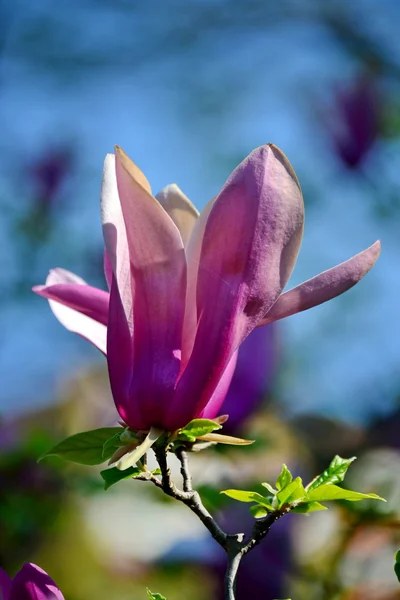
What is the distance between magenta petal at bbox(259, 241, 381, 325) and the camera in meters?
0.43

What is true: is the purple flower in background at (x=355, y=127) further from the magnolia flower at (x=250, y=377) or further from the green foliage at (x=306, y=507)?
the green foliage at (x=306, y=507)

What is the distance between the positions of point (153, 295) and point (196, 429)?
0.26ft

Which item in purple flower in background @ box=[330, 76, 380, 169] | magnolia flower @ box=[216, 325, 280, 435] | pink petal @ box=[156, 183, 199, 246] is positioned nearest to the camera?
pink petal @ box=[156, 183, 199, 246]

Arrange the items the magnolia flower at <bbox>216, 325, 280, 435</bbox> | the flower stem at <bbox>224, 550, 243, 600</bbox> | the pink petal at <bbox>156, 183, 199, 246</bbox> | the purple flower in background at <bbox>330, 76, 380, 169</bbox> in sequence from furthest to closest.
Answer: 1. the purple flower in background at <bbox>330, 76, 380, 169</bbox>
2. the magnolia flower at <bbox>216, 325, 280, 435</bbox>
3. the pink petal at <bbox>156, 183, 199, 246</bbox>
4. the flower stem at <bbox>224, 550, 243, 600</bbox>

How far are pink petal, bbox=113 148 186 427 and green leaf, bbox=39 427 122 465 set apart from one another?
1.6 inches

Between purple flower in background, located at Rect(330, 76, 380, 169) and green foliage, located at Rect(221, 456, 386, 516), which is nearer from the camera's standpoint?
green foliage, located at Rect(221, 456, 386, 516)

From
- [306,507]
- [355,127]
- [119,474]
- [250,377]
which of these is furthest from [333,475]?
[355,127]

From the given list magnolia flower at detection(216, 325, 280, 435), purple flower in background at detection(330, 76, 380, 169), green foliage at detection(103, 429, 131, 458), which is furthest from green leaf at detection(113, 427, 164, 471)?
purple flower in background at detection(330, 76, 380, 169)

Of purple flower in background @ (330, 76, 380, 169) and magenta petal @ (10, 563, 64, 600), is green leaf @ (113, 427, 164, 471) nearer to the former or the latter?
magenta petal @ (10, 563, 64, 600)

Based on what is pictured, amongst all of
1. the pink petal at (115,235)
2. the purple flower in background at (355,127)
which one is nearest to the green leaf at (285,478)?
the pink petal at (115,235)

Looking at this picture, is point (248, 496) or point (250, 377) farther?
point (250, 377)

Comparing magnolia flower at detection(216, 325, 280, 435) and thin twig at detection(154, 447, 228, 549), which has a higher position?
thin twig at detection(154, 447, 228, 549)

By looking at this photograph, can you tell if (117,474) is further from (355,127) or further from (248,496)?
(355,127)

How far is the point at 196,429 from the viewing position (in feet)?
1.39
